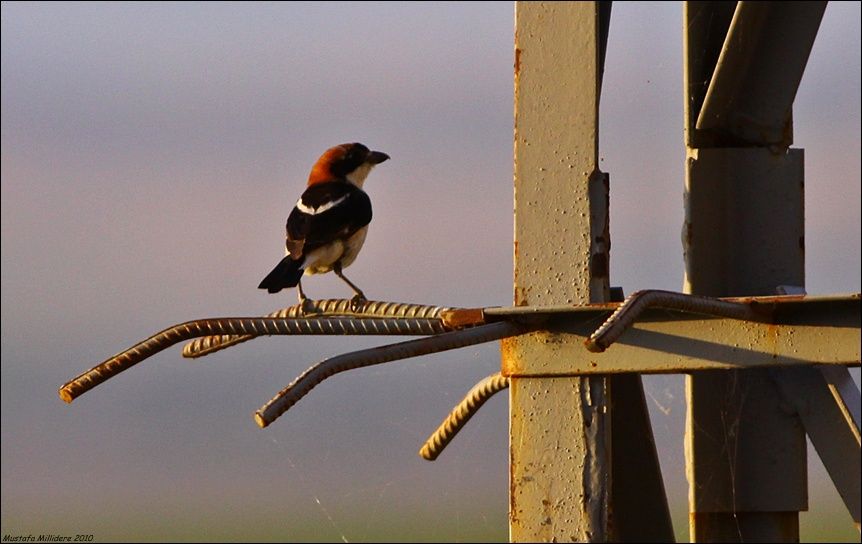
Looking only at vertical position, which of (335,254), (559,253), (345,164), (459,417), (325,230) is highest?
(345,164)

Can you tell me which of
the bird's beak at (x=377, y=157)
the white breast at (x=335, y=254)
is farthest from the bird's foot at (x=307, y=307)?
the bird's beak at (x=377, y=157)

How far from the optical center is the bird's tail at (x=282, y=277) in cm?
695

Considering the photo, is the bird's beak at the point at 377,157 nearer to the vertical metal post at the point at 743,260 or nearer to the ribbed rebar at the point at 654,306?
the vertical metal post at the point at 743,260

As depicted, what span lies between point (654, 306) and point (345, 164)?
5375 mm

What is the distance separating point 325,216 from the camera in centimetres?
761

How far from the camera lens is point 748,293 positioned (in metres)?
4.67

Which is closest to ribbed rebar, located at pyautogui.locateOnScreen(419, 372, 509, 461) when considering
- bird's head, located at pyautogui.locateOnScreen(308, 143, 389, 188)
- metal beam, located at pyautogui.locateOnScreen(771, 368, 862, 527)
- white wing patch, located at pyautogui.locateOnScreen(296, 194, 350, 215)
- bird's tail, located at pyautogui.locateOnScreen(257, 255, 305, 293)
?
metal beam, located at pyautogui.locateOnScreen(771, 368, 862, 527)

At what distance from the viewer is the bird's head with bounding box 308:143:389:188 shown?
8.80 meters

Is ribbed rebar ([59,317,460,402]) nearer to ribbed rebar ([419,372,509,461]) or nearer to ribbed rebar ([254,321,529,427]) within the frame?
ribbed rebar ([254,321,529,427])

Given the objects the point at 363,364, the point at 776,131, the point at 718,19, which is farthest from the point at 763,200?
the point at 363,364

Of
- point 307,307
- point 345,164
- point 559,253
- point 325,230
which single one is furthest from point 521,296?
point 345,164

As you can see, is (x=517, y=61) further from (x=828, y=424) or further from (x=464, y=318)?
(x=828, y=424)

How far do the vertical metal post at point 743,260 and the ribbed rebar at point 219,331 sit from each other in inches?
52.5

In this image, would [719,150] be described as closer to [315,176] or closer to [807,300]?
[807,300]
